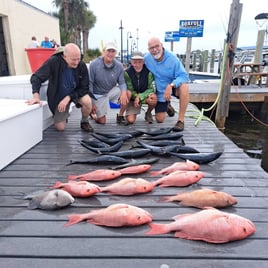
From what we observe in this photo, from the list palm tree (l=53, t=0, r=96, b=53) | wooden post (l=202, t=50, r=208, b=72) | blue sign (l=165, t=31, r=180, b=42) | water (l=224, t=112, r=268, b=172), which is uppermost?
palm tree (l=53, t=0, r=96, b=53)

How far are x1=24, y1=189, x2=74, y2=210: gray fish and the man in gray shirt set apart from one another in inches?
110

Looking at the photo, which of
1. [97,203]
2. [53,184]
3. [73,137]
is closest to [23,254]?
[97,203]

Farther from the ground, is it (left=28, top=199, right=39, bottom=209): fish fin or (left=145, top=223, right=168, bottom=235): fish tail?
(left=145, top=223, right=168, bottom=235): fish tail

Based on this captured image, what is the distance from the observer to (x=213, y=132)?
193 inches

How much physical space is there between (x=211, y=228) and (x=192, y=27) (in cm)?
1073

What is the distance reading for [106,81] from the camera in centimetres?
495

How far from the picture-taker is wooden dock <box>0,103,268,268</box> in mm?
1673

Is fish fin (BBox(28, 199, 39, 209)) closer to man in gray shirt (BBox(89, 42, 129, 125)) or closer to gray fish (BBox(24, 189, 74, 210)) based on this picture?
gray fish (BBox(24, 189, 74, 210))

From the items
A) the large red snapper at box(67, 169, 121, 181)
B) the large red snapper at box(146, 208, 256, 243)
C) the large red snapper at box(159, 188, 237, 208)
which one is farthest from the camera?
the large red snapper at box(67, 169, 121, 181)

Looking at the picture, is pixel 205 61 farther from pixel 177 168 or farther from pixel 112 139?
pixel 177 168

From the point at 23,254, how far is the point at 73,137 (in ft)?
9.19

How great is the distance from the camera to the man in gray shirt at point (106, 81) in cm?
475

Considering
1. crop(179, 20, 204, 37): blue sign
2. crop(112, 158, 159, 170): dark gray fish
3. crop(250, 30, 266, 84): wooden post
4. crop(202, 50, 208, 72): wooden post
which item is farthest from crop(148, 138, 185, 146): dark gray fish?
crop(202, 50, 208, 72): wooden post

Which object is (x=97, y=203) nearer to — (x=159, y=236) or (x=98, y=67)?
(x=159, y=236)
